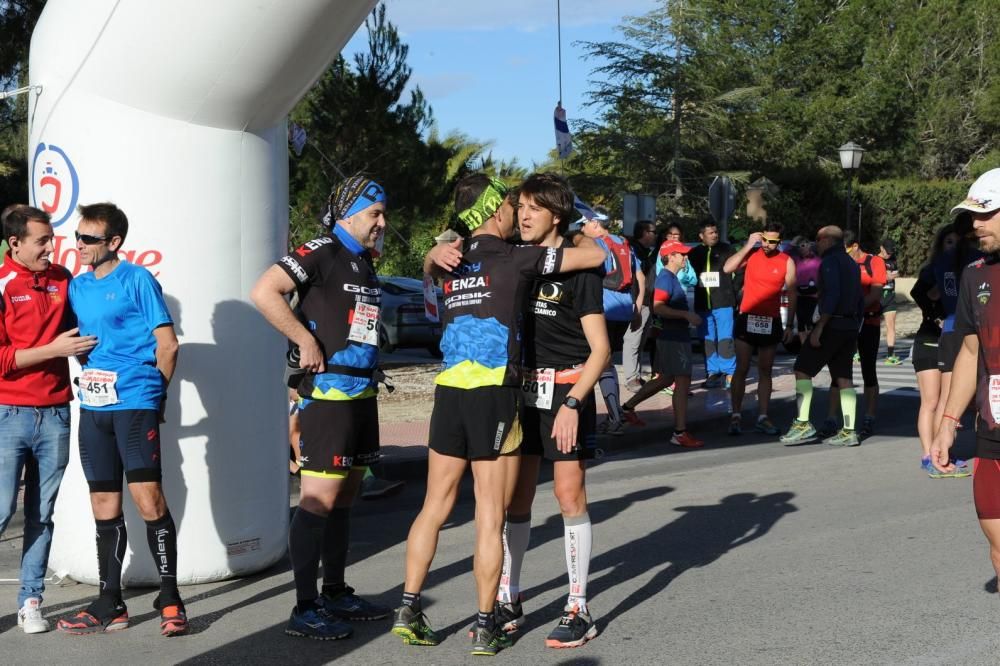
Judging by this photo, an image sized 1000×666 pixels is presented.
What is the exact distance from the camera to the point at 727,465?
10398 millimetres

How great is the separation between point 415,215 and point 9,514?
1643 cm

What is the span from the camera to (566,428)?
5309 millimetres

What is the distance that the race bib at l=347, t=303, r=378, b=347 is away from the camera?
5.67 m

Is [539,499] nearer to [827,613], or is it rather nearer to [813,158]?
[827,613]

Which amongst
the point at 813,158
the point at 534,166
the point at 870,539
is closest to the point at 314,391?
the point at 870,539

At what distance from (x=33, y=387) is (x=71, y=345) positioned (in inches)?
14.2

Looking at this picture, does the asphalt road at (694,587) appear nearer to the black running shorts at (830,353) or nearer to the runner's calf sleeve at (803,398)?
the black running shorts at (830,353)

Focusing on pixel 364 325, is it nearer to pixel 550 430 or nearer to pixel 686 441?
pixel 550 430

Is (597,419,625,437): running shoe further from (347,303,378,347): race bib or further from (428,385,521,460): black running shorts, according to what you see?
(428,385,521,460): black running shorts

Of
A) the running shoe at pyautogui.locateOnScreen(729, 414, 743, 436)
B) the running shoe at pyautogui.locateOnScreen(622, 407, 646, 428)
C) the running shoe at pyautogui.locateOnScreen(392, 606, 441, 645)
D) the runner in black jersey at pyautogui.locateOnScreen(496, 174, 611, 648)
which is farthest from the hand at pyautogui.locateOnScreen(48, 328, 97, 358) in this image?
the running shoe at pyautogui.locateOnScreen(729, 414, 743, 436)

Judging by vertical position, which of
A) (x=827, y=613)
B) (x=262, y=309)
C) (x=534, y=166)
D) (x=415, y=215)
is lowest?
(x=827, y=613)

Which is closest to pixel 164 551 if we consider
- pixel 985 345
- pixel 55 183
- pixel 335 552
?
pixel 335 552

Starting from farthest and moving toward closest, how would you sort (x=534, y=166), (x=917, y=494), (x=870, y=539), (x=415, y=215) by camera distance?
(x=534, y=166)
(x=415, y=215)
(x=917, y=494)
(x=870, y=539)

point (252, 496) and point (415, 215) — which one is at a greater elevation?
point (415, 215)
